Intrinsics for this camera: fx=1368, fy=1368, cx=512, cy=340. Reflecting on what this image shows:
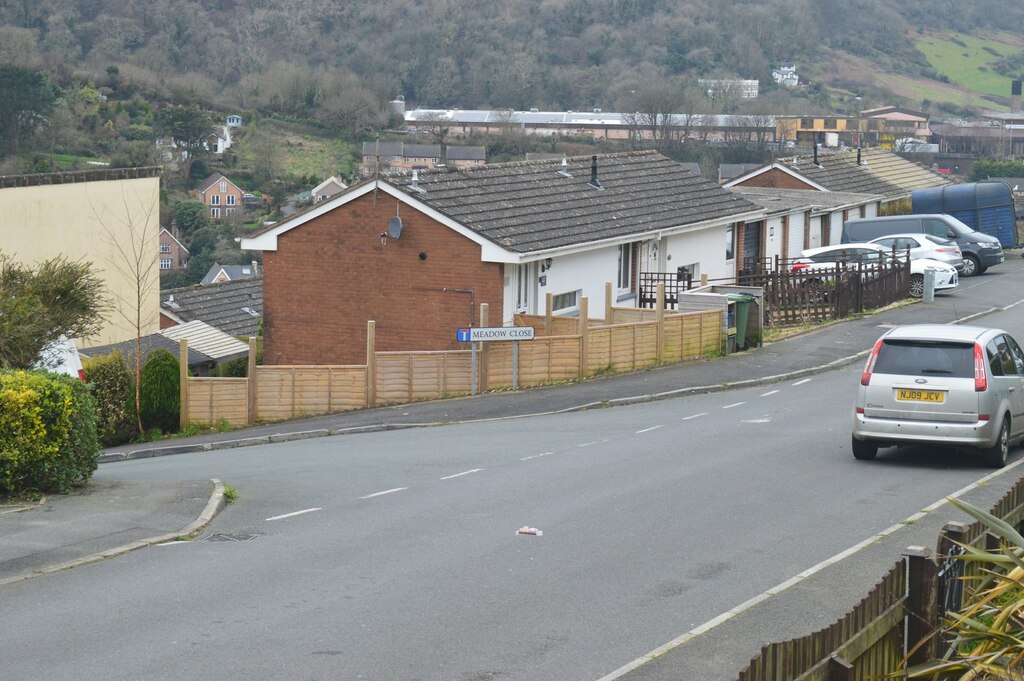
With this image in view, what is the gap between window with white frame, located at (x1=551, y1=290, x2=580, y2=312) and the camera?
33188 mm

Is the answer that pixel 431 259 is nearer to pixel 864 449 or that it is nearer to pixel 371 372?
pixel 371 372

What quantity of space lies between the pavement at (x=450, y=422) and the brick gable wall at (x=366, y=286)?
3.85 meters

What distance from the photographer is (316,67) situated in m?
193

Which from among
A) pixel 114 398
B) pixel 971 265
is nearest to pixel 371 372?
pixel 114 398

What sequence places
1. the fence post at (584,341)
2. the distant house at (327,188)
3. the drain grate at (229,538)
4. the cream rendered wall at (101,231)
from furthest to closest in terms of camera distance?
the distant house at (327,188), the cream rendered wall at (101,231), the fence post at (584,341), the drain grate at (229,538)

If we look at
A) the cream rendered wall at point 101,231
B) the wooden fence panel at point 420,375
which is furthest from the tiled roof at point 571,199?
the cream rendered wall at point 101,231

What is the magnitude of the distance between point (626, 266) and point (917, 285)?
9.29 metres

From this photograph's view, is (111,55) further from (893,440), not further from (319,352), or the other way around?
(893,440)

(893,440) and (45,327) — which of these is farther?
(45,327)

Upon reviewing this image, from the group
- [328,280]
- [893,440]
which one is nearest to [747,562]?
[893,440]

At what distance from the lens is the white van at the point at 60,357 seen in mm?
22859

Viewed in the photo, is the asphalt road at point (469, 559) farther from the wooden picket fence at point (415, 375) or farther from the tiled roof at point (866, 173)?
the tiled roof at point (866, 173)

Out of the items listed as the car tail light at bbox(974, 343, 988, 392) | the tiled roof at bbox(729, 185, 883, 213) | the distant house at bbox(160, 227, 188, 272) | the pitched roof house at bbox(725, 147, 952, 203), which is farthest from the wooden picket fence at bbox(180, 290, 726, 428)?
the distant house at bbox(160, 227, 188, 272)

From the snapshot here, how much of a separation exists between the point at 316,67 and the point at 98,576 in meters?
188
